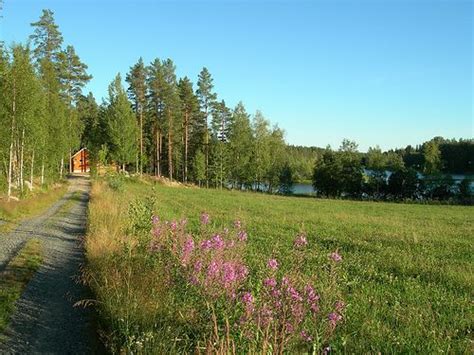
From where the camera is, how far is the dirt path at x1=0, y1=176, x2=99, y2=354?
20.2ft

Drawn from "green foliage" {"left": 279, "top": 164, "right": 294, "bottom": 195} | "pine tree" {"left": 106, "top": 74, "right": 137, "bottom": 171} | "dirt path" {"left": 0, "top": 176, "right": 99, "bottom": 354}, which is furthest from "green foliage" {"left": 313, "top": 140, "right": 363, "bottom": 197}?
"dirt path" {"left": 0, "top": 176, "right": 99, "bottom": 354}

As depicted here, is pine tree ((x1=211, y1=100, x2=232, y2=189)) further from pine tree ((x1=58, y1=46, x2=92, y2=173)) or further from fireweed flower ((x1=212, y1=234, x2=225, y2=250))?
fireweed flower ((x1=212, y1=234, x2=225, y2=250))

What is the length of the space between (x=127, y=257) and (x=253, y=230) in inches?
419

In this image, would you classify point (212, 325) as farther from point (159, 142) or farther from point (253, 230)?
point (159, 142)

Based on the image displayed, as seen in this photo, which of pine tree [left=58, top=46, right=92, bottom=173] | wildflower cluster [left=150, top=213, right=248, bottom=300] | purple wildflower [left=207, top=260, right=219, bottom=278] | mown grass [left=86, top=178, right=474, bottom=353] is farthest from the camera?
pine tree [left=58, top=46, right=92, bottom=173]

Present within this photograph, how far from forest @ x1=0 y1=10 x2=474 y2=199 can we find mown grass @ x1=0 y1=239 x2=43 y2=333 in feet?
66.0

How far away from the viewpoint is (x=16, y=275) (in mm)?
9562

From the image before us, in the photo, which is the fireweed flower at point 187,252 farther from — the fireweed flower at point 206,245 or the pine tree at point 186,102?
the pine tree at point 186,102

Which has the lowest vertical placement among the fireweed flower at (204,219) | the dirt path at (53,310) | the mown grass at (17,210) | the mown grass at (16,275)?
the dirt path at (53,310)

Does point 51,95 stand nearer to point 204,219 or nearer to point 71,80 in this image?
point 71,80

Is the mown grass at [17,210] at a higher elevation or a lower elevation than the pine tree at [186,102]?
lower

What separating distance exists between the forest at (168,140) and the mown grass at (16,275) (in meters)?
20.1

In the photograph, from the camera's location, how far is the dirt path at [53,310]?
20.2 ft

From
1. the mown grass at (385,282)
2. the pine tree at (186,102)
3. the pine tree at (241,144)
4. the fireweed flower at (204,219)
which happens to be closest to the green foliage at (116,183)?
the mown grass at (385,282)
